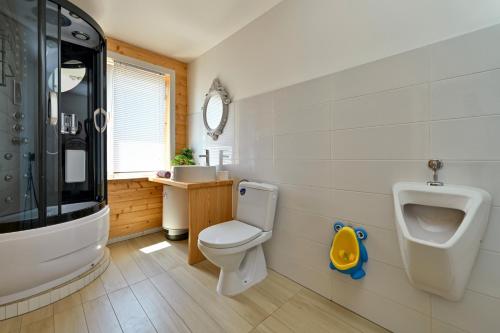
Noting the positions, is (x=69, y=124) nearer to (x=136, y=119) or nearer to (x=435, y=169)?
(x=136, y=119)

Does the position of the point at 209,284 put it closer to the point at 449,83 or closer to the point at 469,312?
the point at 469,312

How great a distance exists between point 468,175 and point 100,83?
2.74 meters

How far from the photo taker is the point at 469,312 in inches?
39.5

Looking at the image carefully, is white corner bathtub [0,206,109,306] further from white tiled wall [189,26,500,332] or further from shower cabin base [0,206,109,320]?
white tiled wall [189,26,500,332]

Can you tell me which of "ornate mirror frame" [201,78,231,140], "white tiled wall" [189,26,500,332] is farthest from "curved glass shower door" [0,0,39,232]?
"white tiled wall" [189,26,500,332]

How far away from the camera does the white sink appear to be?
210 cm

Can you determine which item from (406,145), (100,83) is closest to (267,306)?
(406,145)

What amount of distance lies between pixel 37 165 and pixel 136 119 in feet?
3.92

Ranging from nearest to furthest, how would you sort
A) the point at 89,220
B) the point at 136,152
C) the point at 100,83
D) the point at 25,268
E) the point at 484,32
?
1. the point at 484,32
2. the point at 25,268
3. the point at 89,220
4. the point at 100,83
5. the point at 136,152

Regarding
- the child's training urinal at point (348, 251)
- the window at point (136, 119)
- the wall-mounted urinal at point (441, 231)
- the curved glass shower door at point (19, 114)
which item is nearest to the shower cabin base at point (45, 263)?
the curved glass shower door at point (19, 114)

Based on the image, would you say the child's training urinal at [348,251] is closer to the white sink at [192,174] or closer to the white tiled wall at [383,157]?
the white tiled wall at [383,157]

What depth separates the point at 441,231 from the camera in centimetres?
103

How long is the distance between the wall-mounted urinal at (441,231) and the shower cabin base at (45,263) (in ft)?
6.69

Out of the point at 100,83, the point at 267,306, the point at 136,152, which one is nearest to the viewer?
the point at 267,306
